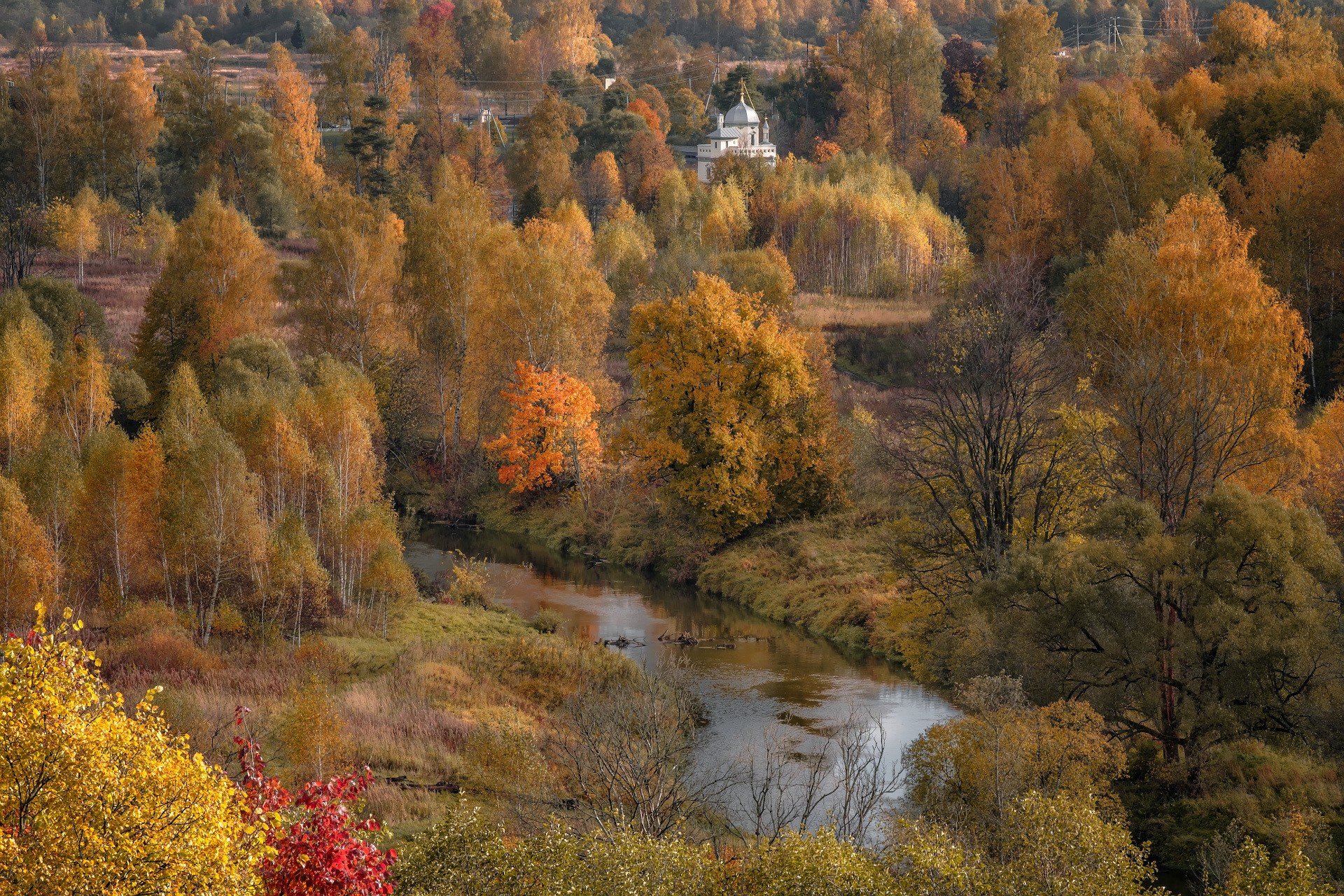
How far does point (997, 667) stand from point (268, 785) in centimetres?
1638

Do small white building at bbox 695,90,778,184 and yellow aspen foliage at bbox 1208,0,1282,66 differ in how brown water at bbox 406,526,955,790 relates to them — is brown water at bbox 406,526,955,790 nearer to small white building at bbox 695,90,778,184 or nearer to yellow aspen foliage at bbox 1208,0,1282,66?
yellow aspen foliage at bbox 1208,0,1282,66

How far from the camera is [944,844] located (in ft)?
57.2

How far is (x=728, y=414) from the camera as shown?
1790 inches

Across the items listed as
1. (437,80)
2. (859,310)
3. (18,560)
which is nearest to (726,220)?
(859,310)

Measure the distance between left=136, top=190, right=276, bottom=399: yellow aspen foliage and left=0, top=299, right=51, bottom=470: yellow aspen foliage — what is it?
10.2 m

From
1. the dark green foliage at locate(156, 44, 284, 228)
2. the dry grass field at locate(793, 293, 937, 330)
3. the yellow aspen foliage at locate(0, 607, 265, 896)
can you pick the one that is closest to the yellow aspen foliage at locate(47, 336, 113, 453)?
the yellow aspen foliage at locate(0, 607, 265, 896)

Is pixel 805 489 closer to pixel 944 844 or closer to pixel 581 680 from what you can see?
pixel 581 680

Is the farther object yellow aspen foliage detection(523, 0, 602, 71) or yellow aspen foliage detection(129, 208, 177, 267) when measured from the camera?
yellow aspen foliage detection(523, 0, 602, 71)

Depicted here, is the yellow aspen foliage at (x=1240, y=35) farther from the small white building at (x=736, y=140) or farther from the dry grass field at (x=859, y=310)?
the small white building at (x=736, y=140)

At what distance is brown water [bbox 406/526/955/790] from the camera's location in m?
31.9

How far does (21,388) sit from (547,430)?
63.6ft

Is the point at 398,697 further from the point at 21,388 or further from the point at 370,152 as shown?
the point at 370,152

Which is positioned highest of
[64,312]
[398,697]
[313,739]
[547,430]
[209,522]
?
[64,312]

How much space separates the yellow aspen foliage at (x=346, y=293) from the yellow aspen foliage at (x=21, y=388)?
15.6 metres
